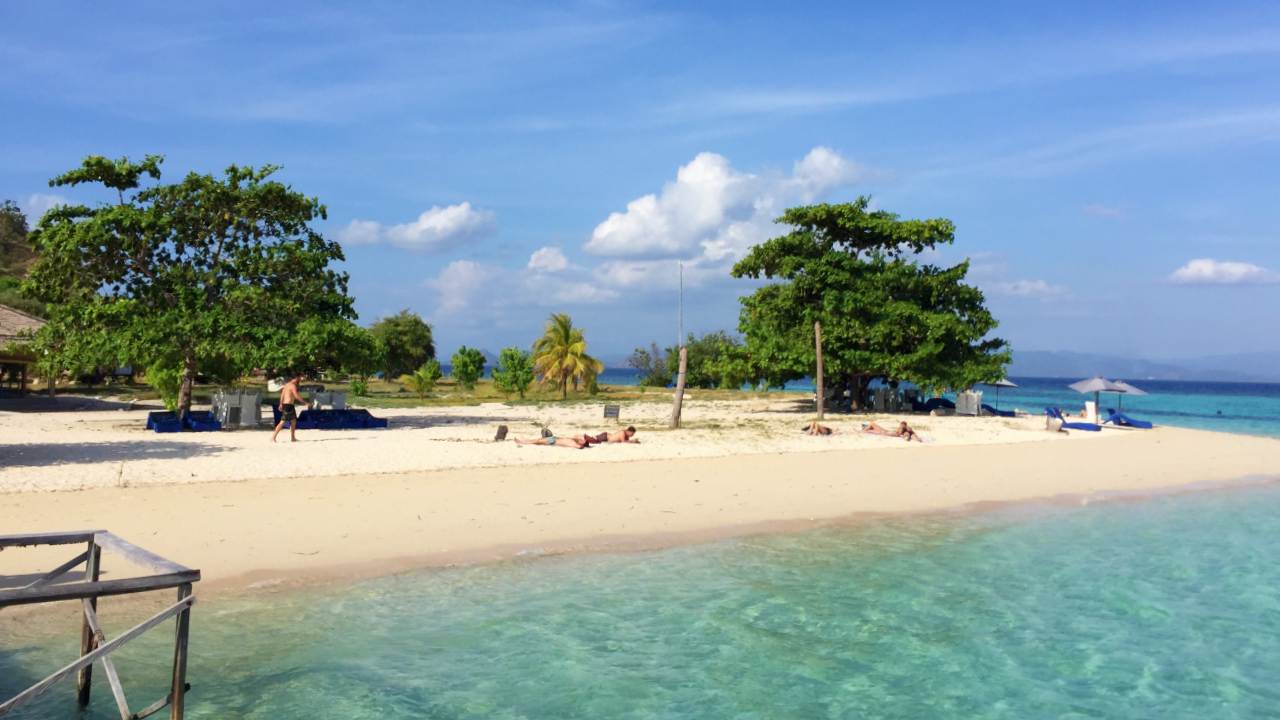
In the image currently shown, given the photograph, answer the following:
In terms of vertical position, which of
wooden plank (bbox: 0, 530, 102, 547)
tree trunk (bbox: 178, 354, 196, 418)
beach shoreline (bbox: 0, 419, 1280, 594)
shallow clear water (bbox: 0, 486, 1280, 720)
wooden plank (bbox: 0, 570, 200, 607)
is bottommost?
shallow clear water (bbox: 0, 486, 1280, 720)

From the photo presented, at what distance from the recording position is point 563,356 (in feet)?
154

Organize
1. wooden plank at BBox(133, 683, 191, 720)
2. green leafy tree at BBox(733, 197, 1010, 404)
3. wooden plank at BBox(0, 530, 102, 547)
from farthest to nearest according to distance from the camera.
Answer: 1. green leafy tree at BBox(733, 197, 1010, 404)
2. wooden plank at BBox(133, 683, 191, 720)
3. wooden plank at BBox(0, 530, 102, 547)

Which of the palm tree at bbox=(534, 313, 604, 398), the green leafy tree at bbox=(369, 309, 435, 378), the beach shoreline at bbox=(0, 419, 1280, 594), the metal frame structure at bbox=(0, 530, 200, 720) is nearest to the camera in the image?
the metal frame structure at bbox=(0, 530, 200, 720)

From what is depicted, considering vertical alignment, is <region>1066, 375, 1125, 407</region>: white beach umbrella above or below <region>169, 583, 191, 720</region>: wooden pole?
above

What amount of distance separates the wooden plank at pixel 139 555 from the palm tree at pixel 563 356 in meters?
40.3

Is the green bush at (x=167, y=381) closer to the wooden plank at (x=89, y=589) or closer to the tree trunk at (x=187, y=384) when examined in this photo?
the tree trunk at (x=187, y=384)

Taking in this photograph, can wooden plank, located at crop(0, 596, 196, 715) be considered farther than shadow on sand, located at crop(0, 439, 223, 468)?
No

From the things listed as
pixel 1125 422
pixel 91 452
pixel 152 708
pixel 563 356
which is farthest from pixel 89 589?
pixel 563 356

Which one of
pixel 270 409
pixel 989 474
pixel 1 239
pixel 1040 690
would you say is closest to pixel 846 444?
pixel 989 474

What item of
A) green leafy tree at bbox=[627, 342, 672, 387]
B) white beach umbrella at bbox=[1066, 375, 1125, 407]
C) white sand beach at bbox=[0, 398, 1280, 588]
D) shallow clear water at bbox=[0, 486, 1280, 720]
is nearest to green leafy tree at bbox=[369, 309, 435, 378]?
green leafy tree at bbox=[627, 342, 672, 387]

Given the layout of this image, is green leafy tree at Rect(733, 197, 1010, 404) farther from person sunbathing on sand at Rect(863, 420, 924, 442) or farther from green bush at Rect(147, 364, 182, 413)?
green bush at Rect(147, 364, 182, 413)

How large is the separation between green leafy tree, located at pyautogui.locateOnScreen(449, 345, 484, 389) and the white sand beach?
66.9 ft

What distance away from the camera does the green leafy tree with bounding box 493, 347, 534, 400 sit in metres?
43.1

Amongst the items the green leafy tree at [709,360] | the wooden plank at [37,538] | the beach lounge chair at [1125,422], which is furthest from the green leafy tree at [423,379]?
the wooden plank at [37,538]
